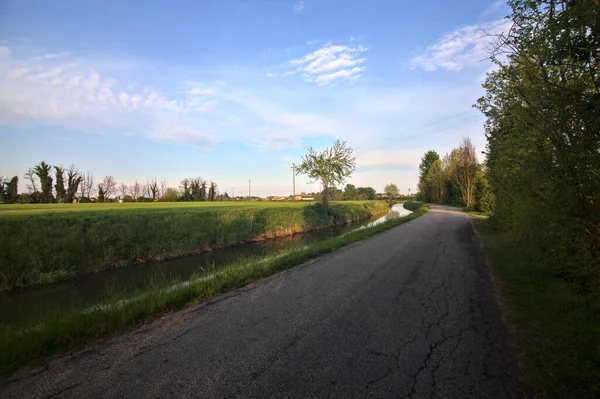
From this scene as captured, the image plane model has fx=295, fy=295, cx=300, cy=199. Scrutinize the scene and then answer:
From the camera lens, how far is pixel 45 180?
5675cm

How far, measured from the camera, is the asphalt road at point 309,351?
9.84ft

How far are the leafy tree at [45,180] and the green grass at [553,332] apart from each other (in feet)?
236

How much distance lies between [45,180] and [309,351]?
72525mm

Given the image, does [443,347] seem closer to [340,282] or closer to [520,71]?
[340,282]

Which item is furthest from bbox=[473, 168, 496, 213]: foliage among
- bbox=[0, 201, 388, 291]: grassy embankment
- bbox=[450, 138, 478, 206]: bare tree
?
bbox=[0, 201, 388, 291]: grassy embankment

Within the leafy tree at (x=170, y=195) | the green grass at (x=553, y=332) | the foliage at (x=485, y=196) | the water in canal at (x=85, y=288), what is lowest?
the water in canal at (x=85, y=288)

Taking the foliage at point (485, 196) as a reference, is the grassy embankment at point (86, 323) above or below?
below

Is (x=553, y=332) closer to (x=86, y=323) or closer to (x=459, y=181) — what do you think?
(x=86, y=323)

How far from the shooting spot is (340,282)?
6973mm

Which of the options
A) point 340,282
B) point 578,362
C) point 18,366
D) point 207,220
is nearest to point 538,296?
point 578,362

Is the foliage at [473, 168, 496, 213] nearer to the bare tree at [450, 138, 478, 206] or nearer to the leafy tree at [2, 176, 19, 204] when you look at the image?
the bare tree at [450, 138, 478, 206]

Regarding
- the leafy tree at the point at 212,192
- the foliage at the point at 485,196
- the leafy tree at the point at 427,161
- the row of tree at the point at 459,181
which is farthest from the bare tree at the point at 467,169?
the leafy tree at the point at 212,192

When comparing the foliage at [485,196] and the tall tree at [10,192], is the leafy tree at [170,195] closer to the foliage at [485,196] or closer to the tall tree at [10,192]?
the tall tree at [10,192]

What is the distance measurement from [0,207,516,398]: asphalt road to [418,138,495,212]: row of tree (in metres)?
26.3
